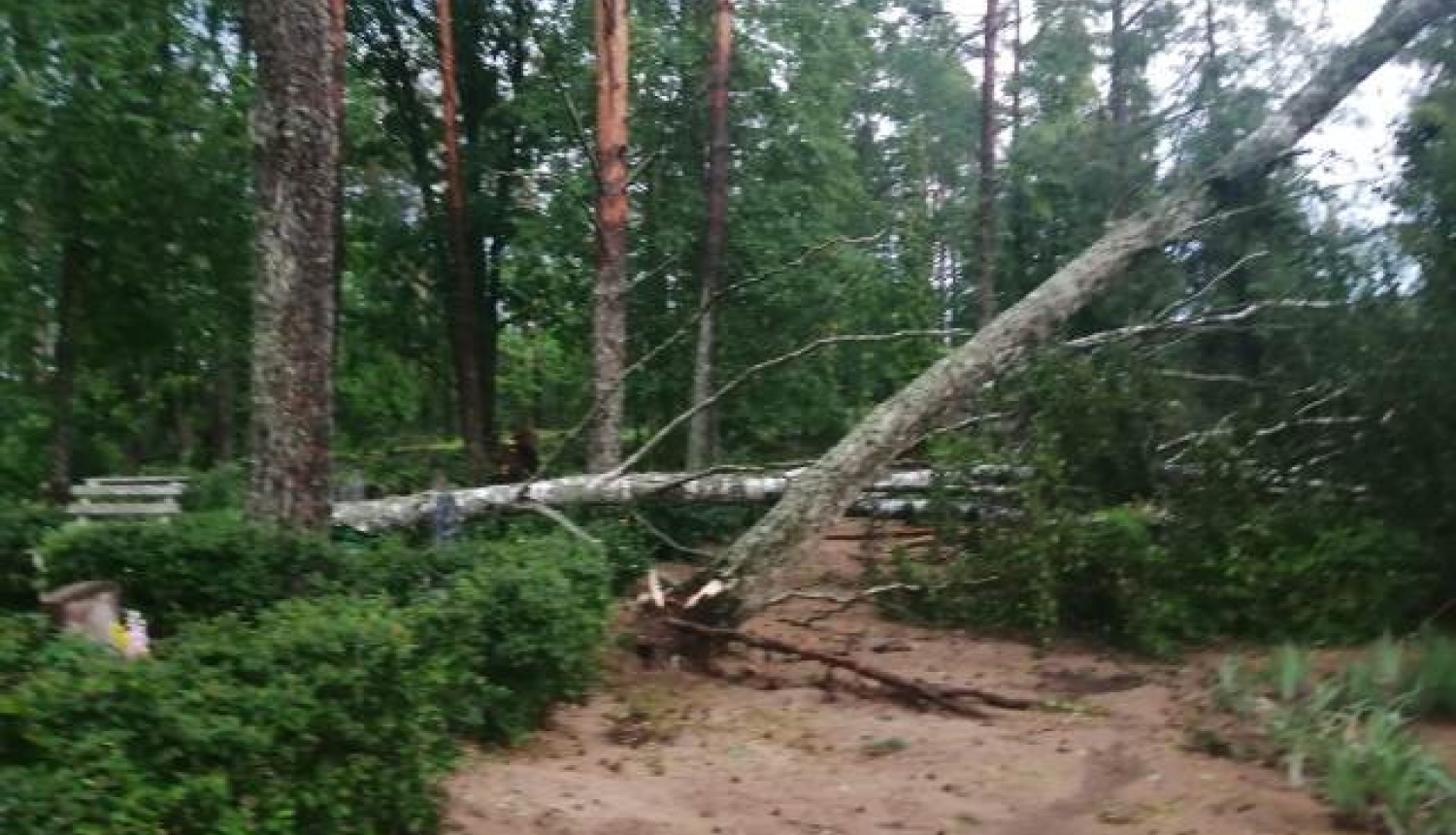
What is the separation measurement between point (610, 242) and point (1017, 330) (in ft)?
13.6

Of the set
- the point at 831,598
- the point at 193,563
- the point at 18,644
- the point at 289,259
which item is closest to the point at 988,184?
the point at 831,598

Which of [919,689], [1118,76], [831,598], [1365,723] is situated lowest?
[919,689]

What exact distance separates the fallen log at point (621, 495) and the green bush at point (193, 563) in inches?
137

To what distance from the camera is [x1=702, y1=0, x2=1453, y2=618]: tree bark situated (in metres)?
10.2

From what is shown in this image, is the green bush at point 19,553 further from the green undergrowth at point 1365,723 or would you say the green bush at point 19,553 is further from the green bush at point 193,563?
the green undergrowth at point 1365,723

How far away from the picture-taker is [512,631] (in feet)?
22.7

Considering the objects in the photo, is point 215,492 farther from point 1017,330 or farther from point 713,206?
point 1017,330

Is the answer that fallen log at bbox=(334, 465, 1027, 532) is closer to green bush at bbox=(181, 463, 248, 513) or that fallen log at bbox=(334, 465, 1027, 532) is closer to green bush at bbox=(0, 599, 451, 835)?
green bush at bbox=(181, 463, 248, 513)

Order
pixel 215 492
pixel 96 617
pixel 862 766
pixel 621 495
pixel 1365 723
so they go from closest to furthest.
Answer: pixel 96 617 → pixel 1365 723 → pixel 862 766 → pixel 621 495 → pixel 215 492

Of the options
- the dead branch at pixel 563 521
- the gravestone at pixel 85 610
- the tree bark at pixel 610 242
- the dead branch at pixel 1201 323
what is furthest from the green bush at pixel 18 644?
the dead branch at pixel 1201 323

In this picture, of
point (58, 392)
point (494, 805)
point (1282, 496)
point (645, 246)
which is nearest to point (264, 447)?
point (494, 805)

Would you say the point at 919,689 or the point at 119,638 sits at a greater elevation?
the point at 119,638

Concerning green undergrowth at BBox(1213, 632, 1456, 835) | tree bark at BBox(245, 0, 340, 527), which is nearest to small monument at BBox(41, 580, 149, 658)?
tree bark at BBox(245, 0, 340, 527)

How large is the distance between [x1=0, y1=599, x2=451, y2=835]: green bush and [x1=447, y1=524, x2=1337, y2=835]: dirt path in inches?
27.6
